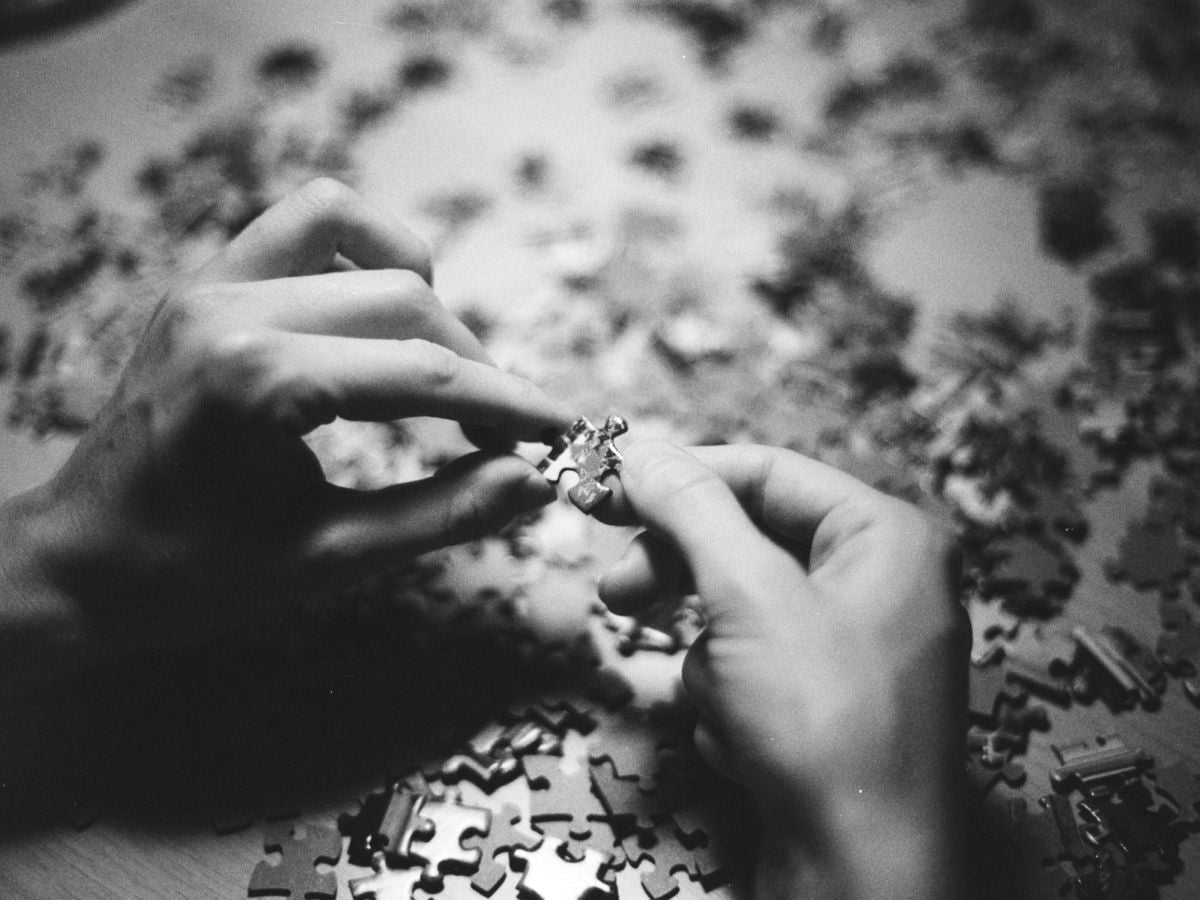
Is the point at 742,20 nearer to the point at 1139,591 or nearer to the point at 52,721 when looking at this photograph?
the point at 1139,591

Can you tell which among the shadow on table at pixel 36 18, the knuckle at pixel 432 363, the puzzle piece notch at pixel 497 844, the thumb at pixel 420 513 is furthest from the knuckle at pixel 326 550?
the shadow on table at pixel 36 18

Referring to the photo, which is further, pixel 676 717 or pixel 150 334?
pixel 676 717

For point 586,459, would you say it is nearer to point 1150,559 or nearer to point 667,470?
point 667,470

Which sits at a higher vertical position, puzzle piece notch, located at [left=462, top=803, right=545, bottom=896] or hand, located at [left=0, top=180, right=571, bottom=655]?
hand, located at [left=0, top=180, right=571, bottom=655]

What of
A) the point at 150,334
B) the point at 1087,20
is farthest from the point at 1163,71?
the point at 150,334

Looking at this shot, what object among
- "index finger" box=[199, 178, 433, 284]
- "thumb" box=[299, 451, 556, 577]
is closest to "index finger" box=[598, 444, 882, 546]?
"thumb" box=[299, 451, 556, 577]

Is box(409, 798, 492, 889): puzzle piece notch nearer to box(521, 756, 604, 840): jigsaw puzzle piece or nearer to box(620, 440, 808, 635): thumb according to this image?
box(521, 756, 604, 840): jigsaw puzzle piece

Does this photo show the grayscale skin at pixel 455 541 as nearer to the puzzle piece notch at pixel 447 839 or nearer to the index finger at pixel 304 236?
the index finger at pixel 304 236
